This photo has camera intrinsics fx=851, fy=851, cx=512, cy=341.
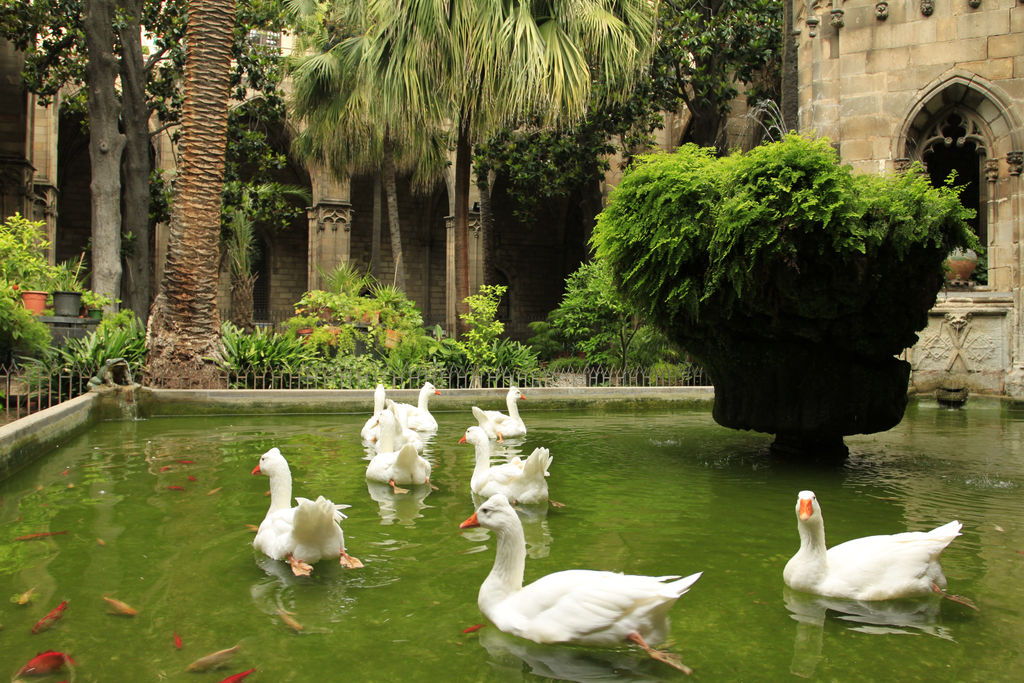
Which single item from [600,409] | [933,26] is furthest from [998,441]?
[933,26]

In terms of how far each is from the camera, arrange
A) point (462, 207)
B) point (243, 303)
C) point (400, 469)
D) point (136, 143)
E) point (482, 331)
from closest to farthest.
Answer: point (400, 469) < point (482, 331) < point (462, 207) < point (136, 143) < point (243, 303)

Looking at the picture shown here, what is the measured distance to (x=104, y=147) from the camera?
53.5ft

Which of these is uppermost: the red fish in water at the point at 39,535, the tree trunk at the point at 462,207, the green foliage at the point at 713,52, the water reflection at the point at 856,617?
the green foliage at the point at 713,52

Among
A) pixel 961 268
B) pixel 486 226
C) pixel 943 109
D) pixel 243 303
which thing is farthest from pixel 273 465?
pixel 243 303

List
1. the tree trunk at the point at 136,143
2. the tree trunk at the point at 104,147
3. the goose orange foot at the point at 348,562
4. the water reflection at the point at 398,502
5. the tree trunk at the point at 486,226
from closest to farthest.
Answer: the goose orange foot at the point at 348,562 → the water reflection at the point at 398,502 → the tree trunk at the point at 104,147 → the tree trunk at the point at 136,143 → the tree trunk at the point at 486,226

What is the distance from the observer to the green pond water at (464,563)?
310 cm

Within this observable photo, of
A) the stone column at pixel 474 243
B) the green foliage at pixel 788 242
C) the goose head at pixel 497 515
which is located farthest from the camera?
the stone column at pixel 474 243

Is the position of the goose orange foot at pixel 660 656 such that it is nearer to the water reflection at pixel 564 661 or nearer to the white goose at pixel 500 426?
the water reflection at pixel 564 661

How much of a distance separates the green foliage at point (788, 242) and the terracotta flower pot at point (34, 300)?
905cm

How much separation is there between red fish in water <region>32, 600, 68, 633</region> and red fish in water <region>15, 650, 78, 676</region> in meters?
0.30

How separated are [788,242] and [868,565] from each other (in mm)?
3101

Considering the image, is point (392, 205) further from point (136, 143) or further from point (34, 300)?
point (34, 300)

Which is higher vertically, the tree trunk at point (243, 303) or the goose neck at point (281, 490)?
the tree trunk at point (243, 303)

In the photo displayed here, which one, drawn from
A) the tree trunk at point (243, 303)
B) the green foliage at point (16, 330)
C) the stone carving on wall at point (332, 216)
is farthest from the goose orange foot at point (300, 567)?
the stone carving on wall at point (332, 216)
